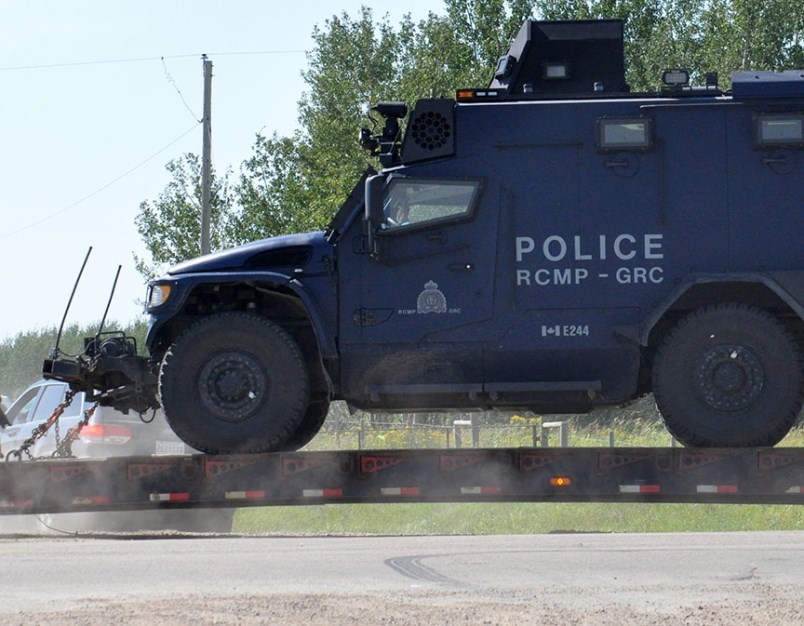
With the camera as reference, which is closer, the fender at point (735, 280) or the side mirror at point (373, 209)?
the fender at point (735, 280)

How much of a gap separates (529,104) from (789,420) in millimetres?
3053

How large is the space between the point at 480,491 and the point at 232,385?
2.07 metres

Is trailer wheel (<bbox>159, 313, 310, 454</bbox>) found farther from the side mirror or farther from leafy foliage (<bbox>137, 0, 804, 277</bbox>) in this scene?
leafy foliage (<bbox>137, 0, 804, 277</bbox>)

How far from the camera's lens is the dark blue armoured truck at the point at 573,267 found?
36.1 feet

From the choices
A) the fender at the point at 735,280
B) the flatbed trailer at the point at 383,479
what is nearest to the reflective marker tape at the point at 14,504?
the flatbed trailer at the point at 383,479

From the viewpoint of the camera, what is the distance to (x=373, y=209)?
11117mm

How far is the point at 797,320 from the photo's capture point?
1146 cm

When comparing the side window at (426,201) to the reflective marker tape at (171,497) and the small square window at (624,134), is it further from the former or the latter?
the reflective marker tape at (171,497)

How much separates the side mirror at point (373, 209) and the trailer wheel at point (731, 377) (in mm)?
2333

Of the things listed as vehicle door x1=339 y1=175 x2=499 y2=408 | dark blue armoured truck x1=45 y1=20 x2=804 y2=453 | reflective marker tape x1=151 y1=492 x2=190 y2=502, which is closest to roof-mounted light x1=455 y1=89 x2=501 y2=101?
dark blue armoured truck x1=45 y1=20 x2=804 y2=453

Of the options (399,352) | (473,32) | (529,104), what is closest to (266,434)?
(399,352)

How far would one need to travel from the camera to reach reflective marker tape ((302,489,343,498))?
11.3 metres

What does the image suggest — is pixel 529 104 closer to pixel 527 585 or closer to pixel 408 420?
pixel 527 585

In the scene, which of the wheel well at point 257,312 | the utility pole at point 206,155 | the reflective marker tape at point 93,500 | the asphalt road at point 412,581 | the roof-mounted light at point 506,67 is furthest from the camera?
the utility pole at point 206,155
